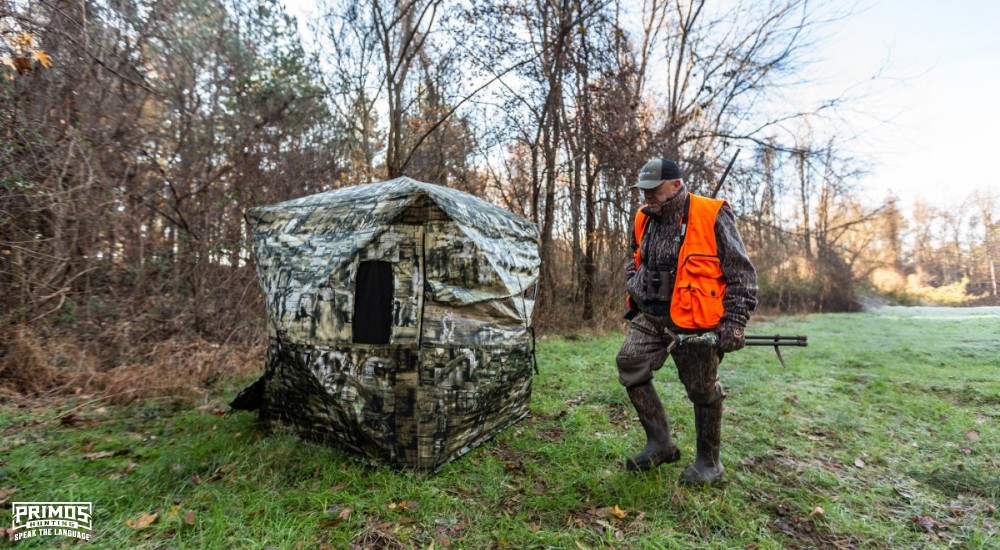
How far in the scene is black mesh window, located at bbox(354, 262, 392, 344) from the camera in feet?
10.9

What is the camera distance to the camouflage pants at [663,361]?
2.94 meters

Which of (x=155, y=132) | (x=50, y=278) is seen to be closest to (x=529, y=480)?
(x=50, y=278)

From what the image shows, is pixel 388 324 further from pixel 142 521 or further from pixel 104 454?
pixel 104 454

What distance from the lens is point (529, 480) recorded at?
3322 mm

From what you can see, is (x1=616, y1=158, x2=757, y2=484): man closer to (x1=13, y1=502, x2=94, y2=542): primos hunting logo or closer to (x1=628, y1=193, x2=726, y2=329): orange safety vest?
(x1=628, y1=193, x2=726, y2=329): orange safety vest

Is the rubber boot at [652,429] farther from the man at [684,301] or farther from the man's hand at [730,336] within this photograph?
the man's hand at [730,336]

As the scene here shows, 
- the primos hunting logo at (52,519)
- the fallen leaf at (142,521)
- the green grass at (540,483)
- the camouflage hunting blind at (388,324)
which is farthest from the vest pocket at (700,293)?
the primos hunting logo at (52,519)

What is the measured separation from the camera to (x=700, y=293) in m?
2.87

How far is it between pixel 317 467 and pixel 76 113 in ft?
18.2

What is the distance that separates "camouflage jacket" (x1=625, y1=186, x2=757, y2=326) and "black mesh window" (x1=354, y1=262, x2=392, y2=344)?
185 cm

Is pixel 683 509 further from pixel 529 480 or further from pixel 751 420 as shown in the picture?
pixel 751 420

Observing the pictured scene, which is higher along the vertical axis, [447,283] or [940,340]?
[447,283]

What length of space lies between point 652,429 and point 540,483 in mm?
919

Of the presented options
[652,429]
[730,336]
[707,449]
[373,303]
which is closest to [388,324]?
[373,303]
